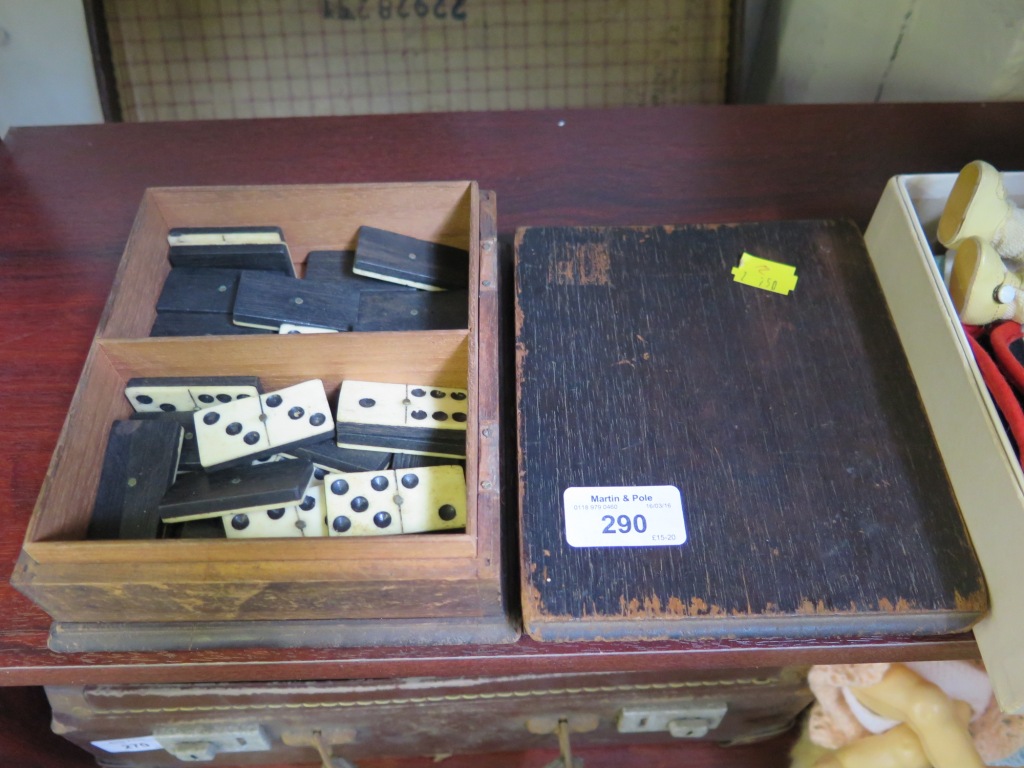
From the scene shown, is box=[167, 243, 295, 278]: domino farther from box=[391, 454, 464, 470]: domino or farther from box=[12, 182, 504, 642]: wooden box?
box=[391, 454, 464, 470]: domino

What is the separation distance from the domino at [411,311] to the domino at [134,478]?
0.22m

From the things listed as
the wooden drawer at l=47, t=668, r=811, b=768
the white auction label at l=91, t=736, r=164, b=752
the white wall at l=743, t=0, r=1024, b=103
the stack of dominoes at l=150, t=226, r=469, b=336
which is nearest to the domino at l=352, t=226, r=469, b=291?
the stack of dominoes at l=150, t=226, r=469, b=336

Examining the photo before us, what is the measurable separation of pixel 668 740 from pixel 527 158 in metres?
0.79

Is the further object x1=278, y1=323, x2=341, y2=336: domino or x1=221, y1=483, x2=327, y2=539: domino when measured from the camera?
x1=278, y1=323, x2=341, y2=336: domino

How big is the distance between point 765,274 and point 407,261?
1.26 feet

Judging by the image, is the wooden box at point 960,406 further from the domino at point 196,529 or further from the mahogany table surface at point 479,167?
the domino at point 196,529

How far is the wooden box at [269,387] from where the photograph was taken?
0.61 meters

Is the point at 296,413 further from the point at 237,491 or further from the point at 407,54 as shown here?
the point at 407,54

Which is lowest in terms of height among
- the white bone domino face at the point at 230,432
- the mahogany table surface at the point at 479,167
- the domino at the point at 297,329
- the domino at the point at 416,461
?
the domino at the point at 416,461

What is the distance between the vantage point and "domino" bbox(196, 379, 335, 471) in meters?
0.75

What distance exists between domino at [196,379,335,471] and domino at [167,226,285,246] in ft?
0.68

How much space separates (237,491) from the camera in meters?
0.69

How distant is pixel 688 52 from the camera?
151cm

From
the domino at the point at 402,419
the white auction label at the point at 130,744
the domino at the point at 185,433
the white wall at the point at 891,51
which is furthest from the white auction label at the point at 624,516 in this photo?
the white wall at the point at 891,51
